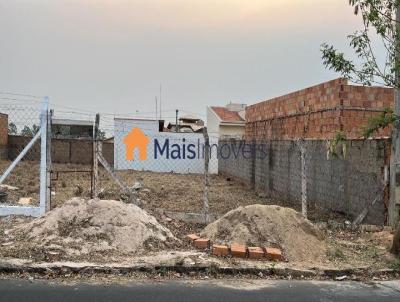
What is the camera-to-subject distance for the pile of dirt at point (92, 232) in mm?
6930

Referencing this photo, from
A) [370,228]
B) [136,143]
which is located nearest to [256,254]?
[370,228]

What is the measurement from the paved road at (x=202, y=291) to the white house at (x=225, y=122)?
27.6 meters

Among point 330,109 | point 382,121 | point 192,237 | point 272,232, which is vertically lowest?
point 192,237

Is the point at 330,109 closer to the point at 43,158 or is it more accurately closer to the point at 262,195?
the point at 262,195

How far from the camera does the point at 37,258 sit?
6531 mm

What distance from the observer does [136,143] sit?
1133 inches

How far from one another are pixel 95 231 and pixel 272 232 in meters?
2.57

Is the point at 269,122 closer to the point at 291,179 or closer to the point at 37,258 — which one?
the point at 291,179

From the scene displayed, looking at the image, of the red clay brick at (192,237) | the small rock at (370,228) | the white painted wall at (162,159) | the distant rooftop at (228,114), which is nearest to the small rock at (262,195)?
the small rock at (370,228)

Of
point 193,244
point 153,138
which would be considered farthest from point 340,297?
point 153,138

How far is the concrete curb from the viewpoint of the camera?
6.18 metres

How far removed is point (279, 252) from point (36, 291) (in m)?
3.26

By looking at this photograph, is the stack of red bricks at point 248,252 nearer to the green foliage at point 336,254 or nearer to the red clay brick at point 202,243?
the red clay brick at point 202,243

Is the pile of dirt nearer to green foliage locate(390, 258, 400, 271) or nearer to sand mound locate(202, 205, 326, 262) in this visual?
sand mound locate(202, 205, 326, 262)
